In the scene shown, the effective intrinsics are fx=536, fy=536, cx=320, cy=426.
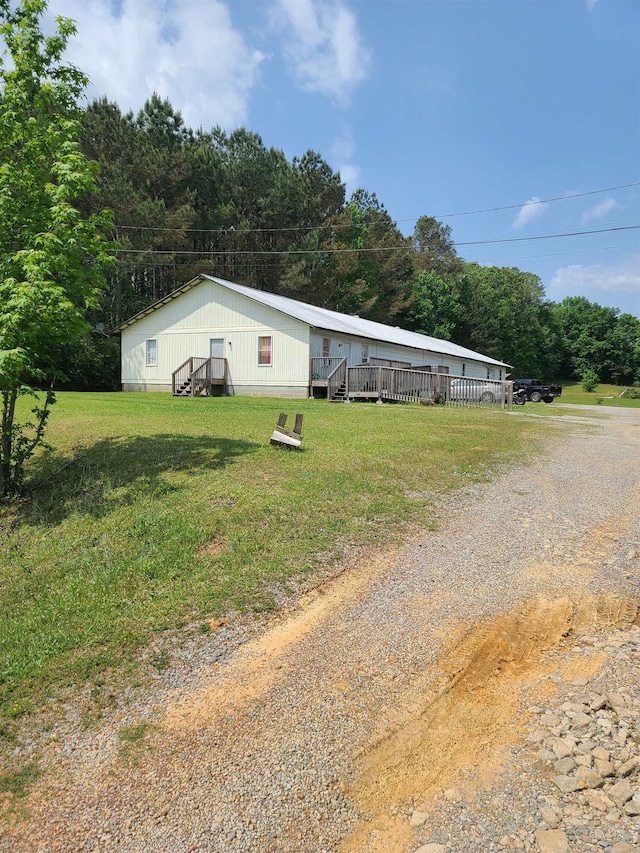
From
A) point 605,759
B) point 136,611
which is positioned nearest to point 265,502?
point 136,611

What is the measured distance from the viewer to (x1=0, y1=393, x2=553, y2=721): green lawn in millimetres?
3928

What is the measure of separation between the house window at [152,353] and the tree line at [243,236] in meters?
3.39

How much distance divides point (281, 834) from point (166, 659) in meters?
1.58

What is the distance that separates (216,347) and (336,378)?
22.4 ft

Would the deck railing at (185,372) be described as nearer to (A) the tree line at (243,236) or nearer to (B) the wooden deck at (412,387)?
(A) the tree line at (243,236)

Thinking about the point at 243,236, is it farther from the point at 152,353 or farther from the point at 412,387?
the point at 412,387

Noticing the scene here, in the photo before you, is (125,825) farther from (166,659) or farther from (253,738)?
(166,659)

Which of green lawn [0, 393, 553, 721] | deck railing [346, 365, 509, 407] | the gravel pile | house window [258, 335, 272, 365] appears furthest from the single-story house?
the gravel pile

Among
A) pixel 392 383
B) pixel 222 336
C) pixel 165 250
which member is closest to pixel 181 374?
pixel 222 336

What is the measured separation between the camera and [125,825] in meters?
2.41

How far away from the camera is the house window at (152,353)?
28.0m

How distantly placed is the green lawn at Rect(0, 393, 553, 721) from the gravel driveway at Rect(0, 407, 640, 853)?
52 centimetres

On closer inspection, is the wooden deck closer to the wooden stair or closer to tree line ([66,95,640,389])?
the wooden stair

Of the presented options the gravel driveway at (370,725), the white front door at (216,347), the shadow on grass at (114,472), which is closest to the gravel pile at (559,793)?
the gravel driveway at (370,725)
